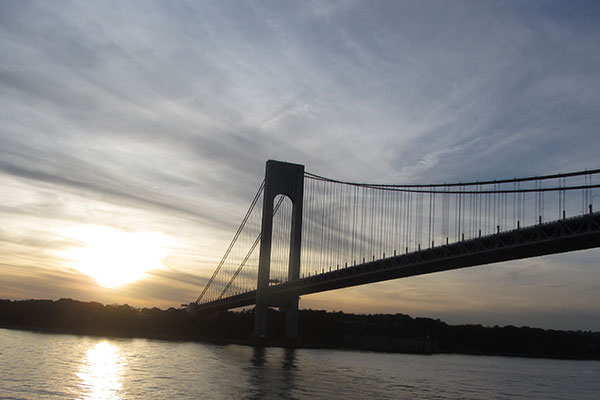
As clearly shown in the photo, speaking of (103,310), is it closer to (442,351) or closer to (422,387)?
(442,351)

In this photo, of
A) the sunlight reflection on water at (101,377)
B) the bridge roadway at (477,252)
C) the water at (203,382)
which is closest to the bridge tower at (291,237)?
the bridge roadway at (477,252)

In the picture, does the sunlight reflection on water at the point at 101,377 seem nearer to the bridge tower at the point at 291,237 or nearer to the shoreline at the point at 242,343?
the bridge tower at the point at 291,237

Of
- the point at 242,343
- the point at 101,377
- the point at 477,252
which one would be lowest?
the point at 242,343

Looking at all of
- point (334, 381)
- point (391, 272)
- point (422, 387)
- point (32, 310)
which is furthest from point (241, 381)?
point (32, 310)

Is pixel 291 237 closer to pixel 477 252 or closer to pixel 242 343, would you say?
pixel 242 343

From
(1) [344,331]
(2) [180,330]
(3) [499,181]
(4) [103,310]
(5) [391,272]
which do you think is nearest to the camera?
(3) [499,181]

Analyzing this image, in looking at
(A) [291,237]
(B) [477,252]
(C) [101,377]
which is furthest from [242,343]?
(C) [101,377]
